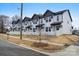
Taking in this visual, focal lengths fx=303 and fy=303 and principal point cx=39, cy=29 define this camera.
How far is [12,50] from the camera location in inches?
257

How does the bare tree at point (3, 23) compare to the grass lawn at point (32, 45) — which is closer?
the grass lawn at point (32, 45)

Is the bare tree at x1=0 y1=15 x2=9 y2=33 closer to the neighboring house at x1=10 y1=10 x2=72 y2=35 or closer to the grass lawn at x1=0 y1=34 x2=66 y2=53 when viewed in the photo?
the grass lawn at x1=0 y1=34 x2=66 y2=53

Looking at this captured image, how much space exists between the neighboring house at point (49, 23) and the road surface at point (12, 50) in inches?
15.9

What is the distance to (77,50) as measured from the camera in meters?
6.39

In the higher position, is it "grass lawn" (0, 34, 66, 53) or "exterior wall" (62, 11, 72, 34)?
"exterior wall" (62, 11, 72, 34)

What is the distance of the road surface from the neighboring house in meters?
0.40

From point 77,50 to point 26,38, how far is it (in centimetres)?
115

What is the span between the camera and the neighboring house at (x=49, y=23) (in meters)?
6.42

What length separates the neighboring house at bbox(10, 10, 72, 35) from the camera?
21.1ft

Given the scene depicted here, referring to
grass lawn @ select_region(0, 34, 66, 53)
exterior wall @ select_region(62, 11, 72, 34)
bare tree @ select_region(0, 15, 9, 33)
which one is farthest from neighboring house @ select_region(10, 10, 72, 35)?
bare tree @ select_region(0, 15, 9, 33)

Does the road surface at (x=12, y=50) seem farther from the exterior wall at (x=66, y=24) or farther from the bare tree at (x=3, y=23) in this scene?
the exterior wall at (x=66, y=24)

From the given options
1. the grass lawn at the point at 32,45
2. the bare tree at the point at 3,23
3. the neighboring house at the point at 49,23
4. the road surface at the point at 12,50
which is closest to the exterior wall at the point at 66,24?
the neighboring house at the point at 49,23

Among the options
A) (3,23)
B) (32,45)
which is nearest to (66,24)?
(32,45)

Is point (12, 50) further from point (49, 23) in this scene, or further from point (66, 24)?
point (66, 24)
